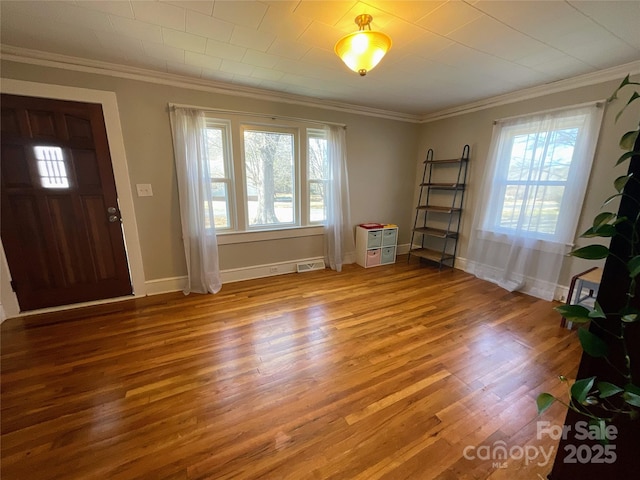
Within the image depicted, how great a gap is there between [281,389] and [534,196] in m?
3.47

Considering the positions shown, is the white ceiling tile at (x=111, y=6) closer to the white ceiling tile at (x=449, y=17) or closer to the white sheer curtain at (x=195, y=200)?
the white sheer curtain at (x=195, y=200)

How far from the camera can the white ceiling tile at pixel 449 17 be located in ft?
5.27

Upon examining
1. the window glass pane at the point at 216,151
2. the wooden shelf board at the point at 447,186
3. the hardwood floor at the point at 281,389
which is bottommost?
the hardwood floor at the point at 281,389

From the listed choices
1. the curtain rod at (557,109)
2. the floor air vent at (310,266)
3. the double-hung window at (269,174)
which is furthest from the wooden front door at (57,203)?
the curtain rod at (557,109)

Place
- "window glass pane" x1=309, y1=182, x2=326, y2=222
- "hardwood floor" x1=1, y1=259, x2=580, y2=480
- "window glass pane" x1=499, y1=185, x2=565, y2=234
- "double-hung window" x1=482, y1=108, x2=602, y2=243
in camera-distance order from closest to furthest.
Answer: "hardwood floor" x1=1, y1=259, x2=580, y2=480, "double-hung window" x1=482, y1=108, x2=602, y2=243, "window glass pane" x1=499, y1=185, x2=565, y2=234, "window glass pane" x1=309, y1=182, x2=326, y2=222

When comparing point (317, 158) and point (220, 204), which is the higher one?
point (317, 158)

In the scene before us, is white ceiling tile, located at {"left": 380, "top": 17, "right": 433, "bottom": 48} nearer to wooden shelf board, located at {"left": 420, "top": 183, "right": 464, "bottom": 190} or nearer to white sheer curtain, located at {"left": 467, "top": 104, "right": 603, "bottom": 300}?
white sheer curtain, located at {"left": 467, "top": 104, "right": 603, "bottom": 300}

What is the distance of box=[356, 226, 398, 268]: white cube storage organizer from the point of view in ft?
13.3

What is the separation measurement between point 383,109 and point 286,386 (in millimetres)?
3930

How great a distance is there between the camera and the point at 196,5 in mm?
1610

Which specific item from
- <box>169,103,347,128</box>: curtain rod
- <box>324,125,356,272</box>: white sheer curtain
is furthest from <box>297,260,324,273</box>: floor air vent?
<box>169,103,347,128</box>: curtain rod

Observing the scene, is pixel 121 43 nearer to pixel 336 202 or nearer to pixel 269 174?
pixel 269 174

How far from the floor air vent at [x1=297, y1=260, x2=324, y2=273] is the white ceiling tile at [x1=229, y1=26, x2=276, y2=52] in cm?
265

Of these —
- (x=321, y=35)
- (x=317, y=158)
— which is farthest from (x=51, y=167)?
(x=317, y=158)
